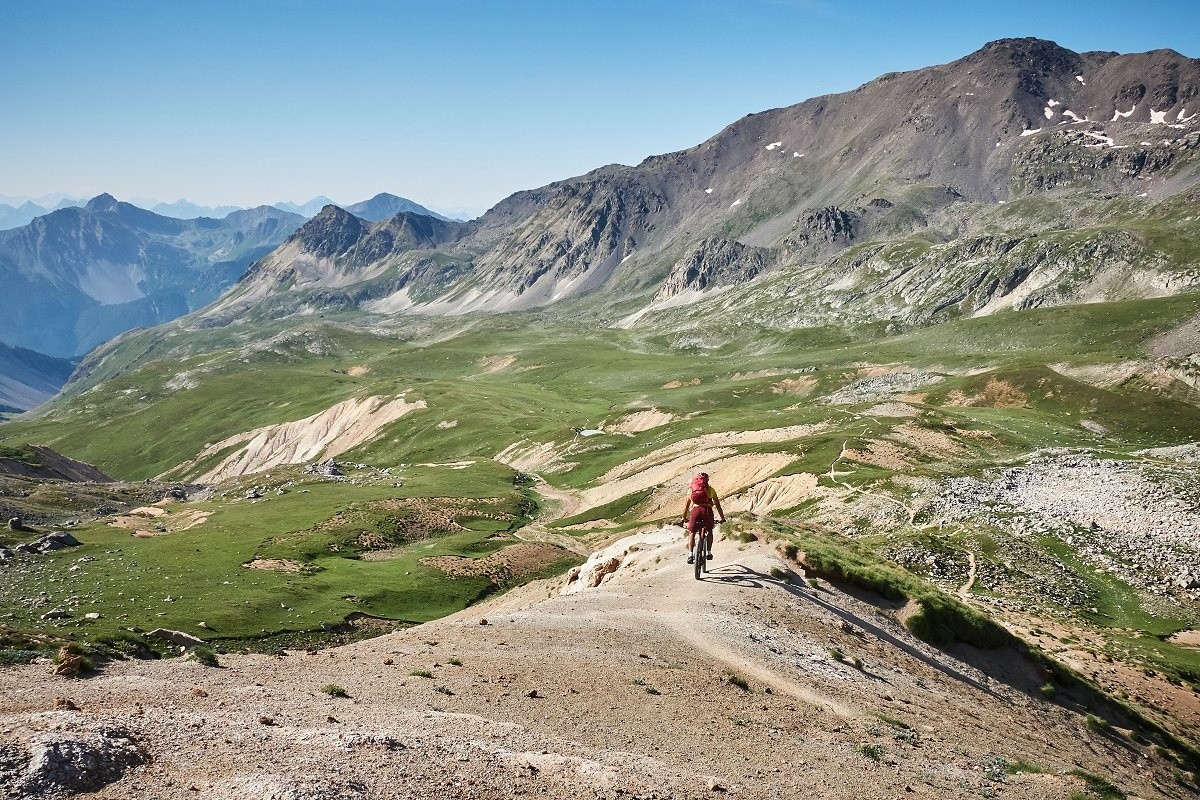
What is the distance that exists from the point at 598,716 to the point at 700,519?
13059 mm

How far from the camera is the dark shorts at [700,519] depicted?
104 ft

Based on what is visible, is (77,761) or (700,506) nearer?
(77,761)

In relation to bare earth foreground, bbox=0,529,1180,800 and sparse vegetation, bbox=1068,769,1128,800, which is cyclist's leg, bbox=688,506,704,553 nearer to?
bare earth foreground, bbox=0,529,1180,800

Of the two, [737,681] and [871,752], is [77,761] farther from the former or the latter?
[871,752]

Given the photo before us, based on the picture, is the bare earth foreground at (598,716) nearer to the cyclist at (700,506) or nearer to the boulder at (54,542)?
the cyclist at (700,506)

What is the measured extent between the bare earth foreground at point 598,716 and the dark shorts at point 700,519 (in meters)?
2.73

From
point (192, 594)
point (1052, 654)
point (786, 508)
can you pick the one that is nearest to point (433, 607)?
point (192, 594)

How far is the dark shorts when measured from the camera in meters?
31.6

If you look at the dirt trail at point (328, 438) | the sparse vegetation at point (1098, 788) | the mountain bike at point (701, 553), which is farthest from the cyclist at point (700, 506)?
the dirt trail at point (328, 438)

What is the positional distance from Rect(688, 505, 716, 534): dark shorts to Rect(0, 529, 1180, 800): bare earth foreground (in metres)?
2.73

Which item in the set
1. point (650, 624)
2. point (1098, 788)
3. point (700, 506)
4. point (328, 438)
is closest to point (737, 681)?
point (650, 624)

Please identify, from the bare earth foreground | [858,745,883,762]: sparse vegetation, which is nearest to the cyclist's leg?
the bare earth foreground

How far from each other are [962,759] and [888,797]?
5.18 metres

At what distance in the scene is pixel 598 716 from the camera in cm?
2012
